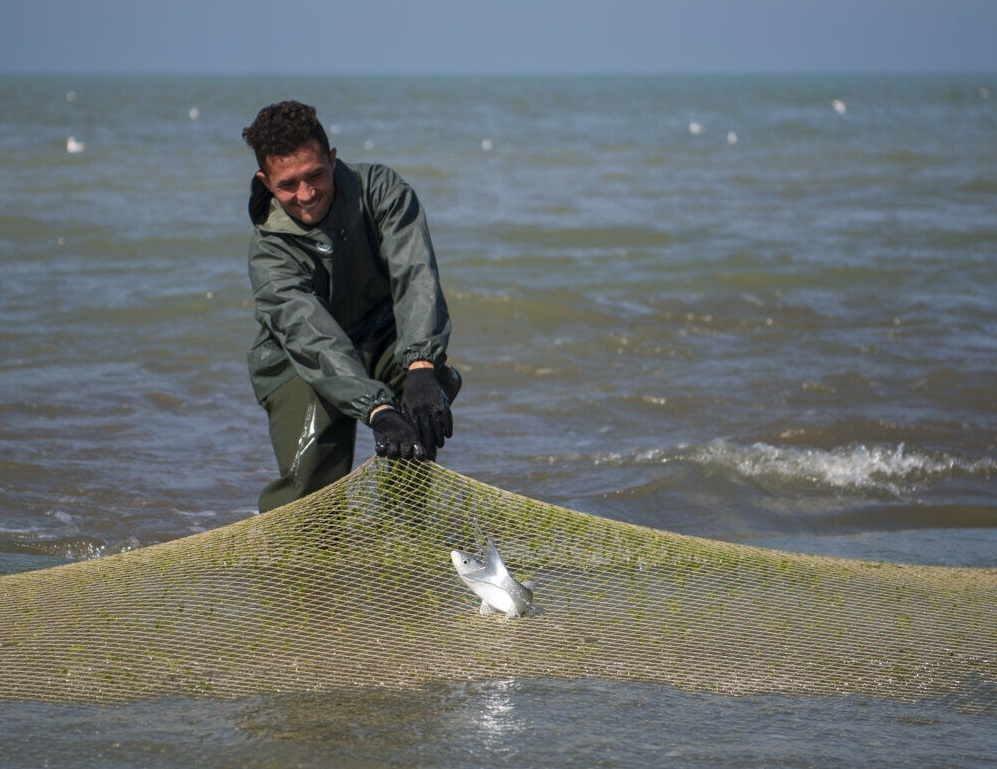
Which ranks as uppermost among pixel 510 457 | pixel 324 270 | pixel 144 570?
pixel 324 270

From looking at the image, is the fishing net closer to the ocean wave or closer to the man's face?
the man's face

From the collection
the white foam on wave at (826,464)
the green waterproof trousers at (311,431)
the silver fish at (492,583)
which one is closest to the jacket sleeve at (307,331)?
the green waterproof trousers at (311,431)

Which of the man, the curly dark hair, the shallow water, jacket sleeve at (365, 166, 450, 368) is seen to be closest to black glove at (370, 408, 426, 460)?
the man

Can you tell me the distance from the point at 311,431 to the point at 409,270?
0.67 metres

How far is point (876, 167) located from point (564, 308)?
20.5m

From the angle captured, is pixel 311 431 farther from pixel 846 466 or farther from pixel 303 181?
pixel 846 466

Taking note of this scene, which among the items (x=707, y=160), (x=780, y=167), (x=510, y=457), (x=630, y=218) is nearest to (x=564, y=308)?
(x=510, y=457)

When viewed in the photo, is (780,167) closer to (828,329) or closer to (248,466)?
(828,329)

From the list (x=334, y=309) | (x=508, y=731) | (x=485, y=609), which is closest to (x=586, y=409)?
(x=334, y=309)

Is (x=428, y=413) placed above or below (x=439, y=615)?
above

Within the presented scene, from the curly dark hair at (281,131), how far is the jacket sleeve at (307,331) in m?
0.35

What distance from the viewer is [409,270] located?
172 inches

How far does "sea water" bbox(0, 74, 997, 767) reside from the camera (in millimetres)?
3551

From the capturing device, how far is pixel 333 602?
13.5ft
